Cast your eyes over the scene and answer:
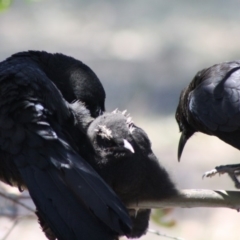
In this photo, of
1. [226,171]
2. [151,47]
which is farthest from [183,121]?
[151,47]

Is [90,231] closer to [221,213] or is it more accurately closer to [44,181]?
[44,181]

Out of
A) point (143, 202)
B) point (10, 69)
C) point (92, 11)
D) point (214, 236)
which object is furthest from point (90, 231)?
point (92, 11)

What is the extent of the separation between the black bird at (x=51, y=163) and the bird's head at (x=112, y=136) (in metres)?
0.07

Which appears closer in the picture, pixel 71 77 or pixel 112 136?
pixel 112 136

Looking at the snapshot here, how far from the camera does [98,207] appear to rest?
3.99 m

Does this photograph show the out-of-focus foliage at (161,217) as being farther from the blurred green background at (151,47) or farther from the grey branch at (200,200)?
the blurred green background at (151,47)

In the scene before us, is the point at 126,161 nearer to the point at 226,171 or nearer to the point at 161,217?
the point at 161,217

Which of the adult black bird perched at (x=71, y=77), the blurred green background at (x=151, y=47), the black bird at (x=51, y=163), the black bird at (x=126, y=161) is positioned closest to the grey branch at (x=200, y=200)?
the black bird at (x=126, y=161)

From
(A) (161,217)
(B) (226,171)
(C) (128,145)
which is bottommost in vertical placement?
(A) (161,217)

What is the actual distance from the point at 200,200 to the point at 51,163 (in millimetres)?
909

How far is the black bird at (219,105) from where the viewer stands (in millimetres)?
5246

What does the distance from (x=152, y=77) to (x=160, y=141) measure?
1675 millimetres

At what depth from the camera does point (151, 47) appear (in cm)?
1122

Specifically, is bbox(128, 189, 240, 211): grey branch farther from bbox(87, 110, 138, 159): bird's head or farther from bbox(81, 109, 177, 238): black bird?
bbox(87, 110, 138, 159): bird's head
